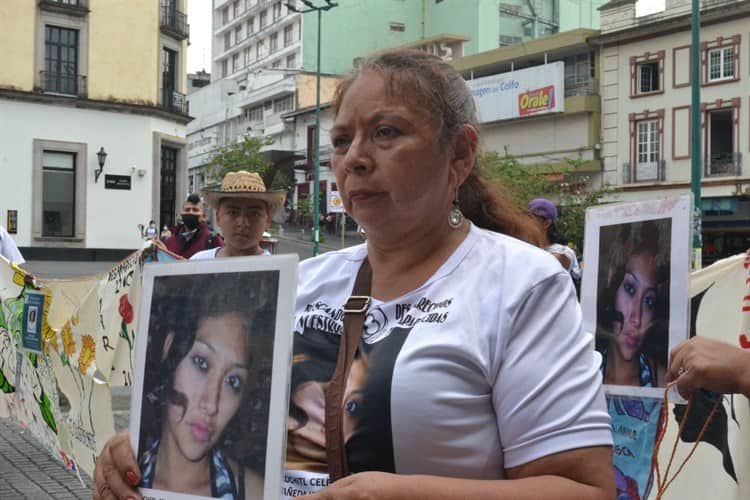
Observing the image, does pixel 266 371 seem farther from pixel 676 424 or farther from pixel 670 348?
pixel 676 424

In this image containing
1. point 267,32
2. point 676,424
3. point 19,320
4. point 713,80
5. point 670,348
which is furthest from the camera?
point 267,32

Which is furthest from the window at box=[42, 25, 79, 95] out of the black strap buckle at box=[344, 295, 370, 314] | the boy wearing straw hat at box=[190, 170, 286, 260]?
the black strap buckle at box=[344, 295, 370, 314]

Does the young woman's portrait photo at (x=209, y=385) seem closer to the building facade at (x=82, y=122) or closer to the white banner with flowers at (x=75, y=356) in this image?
the white banner with flowers at (x=75, y=356)

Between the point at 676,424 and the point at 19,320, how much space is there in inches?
193

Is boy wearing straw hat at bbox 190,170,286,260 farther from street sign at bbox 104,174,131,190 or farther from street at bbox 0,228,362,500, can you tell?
street sign at bbox 104,174,131,190

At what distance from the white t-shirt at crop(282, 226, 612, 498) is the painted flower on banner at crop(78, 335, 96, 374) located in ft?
14.3

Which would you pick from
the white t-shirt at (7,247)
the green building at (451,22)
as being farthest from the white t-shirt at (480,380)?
the green building at (451,22)

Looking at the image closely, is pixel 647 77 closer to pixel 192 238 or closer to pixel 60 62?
pixel 60 62

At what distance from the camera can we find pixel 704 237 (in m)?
33.1

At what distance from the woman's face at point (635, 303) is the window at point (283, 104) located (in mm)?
63355

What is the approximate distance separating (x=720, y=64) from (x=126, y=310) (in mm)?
31128

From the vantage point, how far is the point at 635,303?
115 inches

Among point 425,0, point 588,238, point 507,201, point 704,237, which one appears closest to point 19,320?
point 588,238

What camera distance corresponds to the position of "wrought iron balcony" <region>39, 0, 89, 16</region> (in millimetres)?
30766
